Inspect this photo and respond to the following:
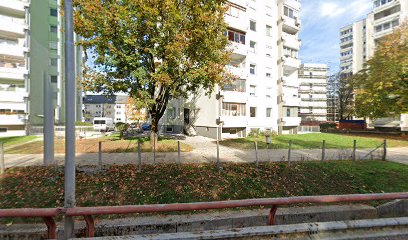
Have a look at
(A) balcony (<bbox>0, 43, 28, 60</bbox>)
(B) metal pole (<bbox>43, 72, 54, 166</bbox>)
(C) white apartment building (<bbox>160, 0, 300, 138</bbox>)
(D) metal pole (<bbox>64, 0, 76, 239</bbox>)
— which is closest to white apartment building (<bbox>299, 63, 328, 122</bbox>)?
(C) white apartment building (<bbox>160, 0, 300, 138</bbox>)

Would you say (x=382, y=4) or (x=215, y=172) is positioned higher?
(x=382, y=4)

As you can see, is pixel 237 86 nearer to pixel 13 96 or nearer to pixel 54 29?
A: pixel 13 96

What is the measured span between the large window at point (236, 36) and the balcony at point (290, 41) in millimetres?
8053

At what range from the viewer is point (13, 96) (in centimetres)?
2291

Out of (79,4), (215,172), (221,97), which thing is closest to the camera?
(215,172)

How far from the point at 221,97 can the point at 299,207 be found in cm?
1650

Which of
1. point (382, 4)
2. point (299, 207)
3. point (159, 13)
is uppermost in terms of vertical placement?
point (382, 4)

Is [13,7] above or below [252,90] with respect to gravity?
above

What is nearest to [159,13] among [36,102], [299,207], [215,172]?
[215,172]

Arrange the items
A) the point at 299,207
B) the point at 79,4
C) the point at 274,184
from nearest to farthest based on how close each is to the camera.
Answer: the point at 299,207 → the point at 274,184 → the point at 79,4

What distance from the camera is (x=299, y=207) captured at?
498 centimetres

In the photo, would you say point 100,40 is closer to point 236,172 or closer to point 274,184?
point 236,172

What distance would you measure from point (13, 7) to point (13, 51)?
549 cm

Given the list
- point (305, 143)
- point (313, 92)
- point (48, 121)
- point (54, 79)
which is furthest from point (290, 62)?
point (313, 92)
